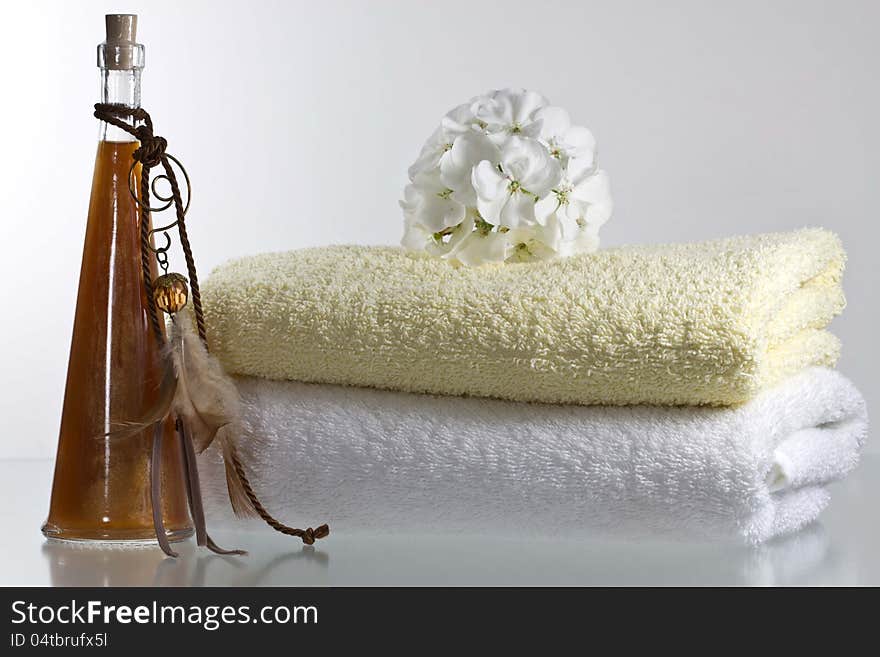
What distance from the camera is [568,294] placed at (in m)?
0.73

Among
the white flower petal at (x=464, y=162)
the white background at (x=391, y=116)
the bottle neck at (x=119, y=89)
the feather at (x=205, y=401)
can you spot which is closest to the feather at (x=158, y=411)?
the feather at (x=205, y=401)

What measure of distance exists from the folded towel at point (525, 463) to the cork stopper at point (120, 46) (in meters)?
0.23

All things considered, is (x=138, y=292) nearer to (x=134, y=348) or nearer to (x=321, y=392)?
(x=134, y=348)

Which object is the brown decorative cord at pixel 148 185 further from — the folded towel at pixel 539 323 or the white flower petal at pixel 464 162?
the white flower petal at pixel 464 162

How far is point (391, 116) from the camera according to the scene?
141cm

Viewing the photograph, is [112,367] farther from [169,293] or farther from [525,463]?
[525,463]

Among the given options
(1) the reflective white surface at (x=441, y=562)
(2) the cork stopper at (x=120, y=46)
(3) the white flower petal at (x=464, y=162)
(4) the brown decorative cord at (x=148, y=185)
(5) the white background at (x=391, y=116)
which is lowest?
(1) the reflective white surface at (x=441, y=562)

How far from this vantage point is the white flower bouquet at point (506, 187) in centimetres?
86

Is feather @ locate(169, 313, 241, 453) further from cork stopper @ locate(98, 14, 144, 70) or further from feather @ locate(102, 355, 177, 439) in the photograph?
cork stopper @ locate(98, 14, 144, 70)

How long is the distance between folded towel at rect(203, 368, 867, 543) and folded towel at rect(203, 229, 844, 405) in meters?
0.02

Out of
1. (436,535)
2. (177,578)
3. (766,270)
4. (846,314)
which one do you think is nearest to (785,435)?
(766,270)

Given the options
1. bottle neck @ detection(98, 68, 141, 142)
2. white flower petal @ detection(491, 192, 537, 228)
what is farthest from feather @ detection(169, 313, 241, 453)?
white flower petal @ detection(491, 192, 537, 228)

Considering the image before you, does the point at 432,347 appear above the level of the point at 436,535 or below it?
above
